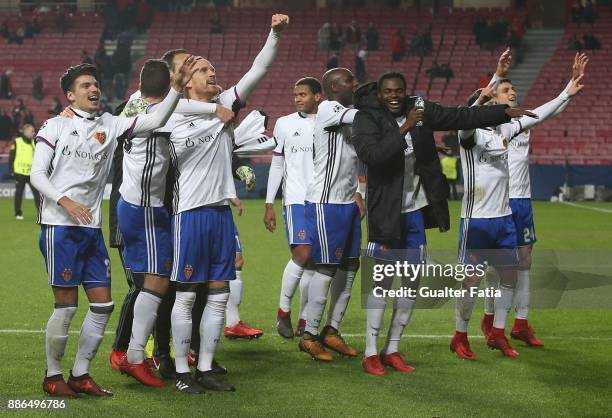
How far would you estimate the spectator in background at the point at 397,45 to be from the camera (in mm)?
35969

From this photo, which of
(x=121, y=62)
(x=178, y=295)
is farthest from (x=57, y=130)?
(x=121, y=62)

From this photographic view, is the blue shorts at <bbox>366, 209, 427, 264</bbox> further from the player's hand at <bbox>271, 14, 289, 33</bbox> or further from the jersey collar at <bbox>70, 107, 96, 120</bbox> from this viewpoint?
the jersey collar at <bbox>70, 107, 96, 120</bbox>

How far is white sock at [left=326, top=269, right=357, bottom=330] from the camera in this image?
8.30 meters

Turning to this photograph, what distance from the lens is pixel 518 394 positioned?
22.3 ft

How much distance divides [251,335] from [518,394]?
270 cm

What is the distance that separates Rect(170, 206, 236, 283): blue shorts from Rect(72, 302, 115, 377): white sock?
1.58ft

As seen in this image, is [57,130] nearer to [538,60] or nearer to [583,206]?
[583,206]

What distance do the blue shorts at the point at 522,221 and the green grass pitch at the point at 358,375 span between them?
81cm

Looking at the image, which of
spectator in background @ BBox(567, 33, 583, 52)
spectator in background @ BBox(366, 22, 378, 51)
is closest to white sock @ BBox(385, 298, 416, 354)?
spectator in background @ BBox(567, 33, 583, 52)

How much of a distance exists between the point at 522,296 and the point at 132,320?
3.17 metres

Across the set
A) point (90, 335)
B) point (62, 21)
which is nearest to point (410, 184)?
point (90, 335)

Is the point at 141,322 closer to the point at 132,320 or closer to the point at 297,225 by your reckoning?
the point at 132,320

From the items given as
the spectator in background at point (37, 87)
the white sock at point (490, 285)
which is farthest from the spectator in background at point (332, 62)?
the white sock at point (490, 285)

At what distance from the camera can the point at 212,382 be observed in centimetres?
683
